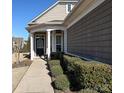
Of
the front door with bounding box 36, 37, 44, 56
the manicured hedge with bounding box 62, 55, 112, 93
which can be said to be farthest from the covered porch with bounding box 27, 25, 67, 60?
the manicured hedge with bounding box 62, 55, 112, 93

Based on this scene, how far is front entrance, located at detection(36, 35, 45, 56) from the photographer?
88.4ft

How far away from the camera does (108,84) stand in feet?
19.7

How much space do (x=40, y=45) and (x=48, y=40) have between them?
538cm

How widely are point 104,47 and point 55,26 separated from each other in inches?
579

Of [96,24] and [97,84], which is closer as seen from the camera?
[97,84]

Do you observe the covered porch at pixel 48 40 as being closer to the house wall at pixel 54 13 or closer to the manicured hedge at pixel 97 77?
the house wall at pixel 54 13

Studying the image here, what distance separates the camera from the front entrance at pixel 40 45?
2694 cm

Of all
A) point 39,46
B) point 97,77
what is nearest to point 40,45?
point 39,46

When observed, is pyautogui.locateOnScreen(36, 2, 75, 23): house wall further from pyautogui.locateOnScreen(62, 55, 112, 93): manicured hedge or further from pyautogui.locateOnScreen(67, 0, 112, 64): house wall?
pyautogui.locateOnScreen(62, 55, 112, 93): manicured hedge

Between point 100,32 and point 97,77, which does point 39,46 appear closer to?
point 100,32
